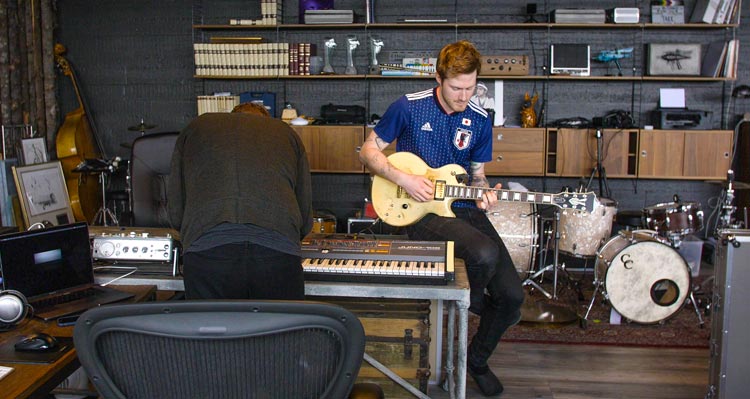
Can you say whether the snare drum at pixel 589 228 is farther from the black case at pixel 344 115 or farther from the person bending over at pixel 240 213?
the person bending over at pixel 240 213

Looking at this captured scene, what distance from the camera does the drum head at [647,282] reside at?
4391mm

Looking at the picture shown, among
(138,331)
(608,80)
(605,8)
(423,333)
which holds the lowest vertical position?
(423,333)

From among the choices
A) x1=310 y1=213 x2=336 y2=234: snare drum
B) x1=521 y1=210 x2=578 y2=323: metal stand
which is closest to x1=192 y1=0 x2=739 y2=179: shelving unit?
x1=310 y1=213 x2=336 y2=234: snare drum

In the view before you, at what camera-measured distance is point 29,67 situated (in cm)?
666

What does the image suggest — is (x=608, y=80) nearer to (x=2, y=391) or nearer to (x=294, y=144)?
(x=294, y=144)

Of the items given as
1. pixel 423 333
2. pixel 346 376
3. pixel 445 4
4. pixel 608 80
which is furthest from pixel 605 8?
pixel 346 376

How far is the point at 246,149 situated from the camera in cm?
228

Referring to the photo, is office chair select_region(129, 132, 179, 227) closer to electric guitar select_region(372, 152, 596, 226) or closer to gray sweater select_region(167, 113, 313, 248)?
electric guitar select_region(372, 152, 596, 226)

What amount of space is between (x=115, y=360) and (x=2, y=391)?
47 centimetres

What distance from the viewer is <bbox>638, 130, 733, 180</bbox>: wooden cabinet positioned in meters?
6.13

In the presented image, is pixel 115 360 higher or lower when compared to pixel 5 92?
lower

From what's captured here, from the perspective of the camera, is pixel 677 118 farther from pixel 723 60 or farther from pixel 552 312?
pixel 552 312

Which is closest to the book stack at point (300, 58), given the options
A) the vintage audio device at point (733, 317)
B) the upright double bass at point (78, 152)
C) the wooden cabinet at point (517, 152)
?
the wooden cabinet at point (517, 152)

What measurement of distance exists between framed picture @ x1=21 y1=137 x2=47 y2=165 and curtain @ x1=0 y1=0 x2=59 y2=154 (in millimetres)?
275
